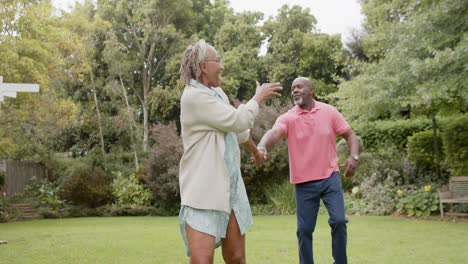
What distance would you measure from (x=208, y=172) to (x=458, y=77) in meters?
A: 8.75

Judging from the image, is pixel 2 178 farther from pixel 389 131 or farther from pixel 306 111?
pixel 306 111

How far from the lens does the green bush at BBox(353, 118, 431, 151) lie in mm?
17688

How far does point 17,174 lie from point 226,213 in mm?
18813

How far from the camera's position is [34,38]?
16.0m

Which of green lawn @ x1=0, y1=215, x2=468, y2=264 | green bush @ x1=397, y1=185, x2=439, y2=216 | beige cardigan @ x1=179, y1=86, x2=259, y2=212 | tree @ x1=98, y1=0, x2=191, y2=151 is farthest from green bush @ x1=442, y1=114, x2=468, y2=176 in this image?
tree @ x1=98, y1=0, x2=191, y2=151

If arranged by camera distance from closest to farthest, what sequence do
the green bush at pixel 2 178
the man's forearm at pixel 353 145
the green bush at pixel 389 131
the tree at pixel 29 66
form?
the man's forearm at pixel 353 145 < the tree at pixel 29 66 < the green bush at pixel 389 131 < the green bush at pixel 2 178

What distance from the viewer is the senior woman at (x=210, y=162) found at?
335 centimetres

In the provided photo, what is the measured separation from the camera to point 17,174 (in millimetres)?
20516

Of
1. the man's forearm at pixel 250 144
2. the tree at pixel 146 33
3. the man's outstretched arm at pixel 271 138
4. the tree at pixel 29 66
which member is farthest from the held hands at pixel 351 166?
the tree at pixel 146 33

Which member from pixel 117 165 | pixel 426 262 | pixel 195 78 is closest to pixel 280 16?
pixel 117 165

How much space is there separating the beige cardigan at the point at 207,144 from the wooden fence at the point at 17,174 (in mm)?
18404

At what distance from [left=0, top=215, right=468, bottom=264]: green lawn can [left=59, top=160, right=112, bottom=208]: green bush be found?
5.73 m

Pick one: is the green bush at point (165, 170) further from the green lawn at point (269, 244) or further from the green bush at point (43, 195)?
the green lawn at point (269, 244)

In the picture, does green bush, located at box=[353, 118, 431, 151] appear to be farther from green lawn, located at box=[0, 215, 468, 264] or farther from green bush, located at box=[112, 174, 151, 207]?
green bush, located at box=[112, 174, 151, 207]
